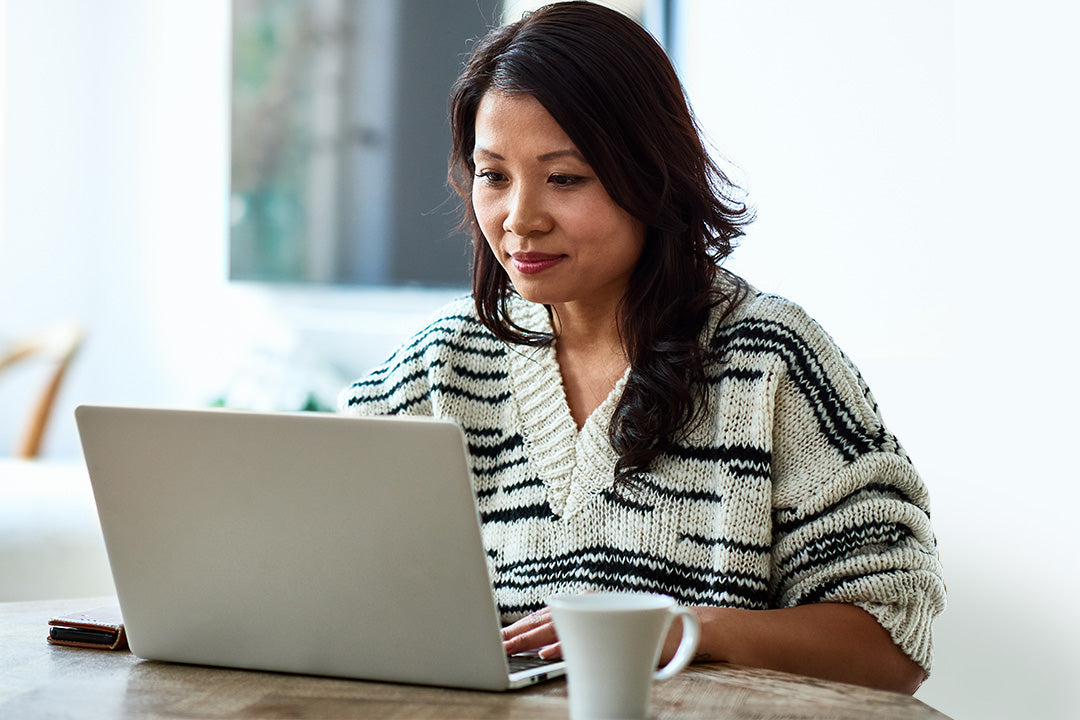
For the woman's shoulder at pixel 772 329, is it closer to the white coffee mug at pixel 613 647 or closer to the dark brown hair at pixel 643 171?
the dark brown hair at pixel 643 171

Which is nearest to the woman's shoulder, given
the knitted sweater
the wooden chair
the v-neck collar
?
the knitted sweater

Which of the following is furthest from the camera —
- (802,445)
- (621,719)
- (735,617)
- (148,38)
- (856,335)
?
(148,38)

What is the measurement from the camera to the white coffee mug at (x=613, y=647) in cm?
83

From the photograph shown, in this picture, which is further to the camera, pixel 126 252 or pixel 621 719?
pixel 126 252

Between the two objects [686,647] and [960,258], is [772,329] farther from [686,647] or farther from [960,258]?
[960,258]

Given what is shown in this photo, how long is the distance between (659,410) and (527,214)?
0.26 metres

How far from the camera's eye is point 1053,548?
1882mm

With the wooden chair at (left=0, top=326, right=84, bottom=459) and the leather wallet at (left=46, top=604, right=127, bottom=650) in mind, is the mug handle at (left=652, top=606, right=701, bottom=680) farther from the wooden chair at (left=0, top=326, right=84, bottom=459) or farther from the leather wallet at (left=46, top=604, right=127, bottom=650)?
the wooden chair at (left=0, top=326, right=84, bottom=459)

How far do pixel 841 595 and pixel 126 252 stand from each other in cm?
347

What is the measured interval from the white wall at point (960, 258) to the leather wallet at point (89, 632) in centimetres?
136

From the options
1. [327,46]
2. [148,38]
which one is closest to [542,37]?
[327,46]

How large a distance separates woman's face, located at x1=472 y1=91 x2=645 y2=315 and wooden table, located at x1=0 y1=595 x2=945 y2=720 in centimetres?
50

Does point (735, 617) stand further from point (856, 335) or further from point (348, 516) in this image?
point (856, 335)

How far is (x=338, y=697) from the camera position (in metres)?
0.96
